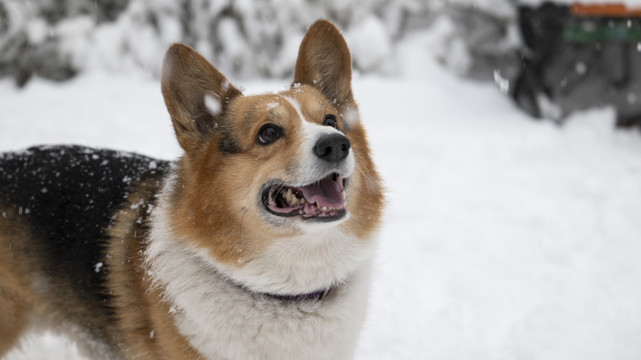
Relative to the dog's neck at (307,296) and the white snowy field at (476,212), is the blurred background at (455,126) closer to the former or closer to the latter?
the white snowy field at (476,212)

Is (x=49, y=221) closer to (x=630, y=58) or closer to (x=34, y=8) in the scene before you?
(x=630, y=58)

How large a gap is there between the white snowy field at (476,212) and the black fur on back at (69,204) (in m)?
0.55

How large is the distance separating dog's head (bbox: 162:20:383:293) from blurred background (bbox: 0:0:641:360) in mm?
422

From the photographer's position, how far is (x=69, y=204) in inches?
103

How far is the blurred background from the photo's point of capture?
364cm

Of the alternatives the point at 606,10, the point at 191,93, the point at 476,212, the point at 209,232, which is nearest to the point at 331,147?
the point at 209,232

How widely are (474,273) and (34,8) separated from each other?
9.01m

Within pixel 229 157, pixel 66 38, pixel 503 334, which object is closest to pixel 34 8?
pixel 66 38

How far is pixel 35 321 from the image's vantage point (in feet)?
8.56

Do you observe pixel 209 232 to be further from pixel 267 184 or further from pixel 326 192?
pixel 326 192

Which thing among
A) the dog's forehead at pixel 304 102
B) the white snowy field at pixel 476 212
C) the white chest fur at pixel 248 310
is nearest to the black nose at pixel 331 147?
the dog's forehead at pixel 304 102

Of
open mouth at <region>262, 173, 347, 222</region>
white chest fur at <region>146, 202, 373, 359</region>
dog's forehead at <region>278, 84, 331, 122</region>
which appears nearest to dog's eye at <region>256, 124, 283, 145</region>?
dog's forehead at <region>278, 84, 331, 122</region>

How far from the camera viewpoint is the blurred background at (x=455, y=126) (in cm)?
364

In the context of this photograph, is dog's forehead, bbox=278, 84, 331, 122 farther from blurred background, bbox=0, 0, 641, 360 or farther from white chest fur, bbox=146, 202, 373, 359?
white chest fur, bbox=146, 202, 373, 359
